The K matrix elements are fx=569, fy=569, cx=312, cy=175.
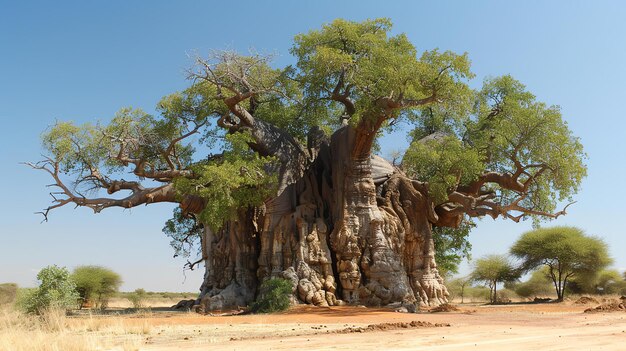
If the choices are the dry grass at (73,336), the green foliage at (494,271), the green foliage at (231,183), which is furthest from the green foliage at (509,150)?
the green foliage at (494,271)

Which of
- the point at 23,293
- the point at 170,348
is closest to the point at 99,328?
the point at 170,348

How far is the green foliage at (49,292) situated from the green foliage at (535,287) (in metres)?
31.6

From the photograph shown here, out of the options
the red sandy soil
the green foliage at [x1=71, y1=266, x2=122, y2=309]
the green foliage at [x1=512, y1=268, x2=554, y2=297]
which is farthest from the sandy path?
the green foliage at [x1=512, y1=268, x2=554, y2=297]

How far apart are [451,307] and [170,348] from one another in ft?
37.5

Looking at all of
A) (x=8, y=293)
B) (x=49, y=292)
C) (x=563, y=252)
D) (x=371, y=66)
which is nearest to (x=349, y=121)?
(x=371, y=66)

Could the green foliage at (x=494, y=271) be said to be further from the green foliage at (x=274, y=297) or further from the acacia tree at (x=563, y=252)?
the green foliage at (x=274, y=297)

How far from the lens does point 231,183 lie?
1563 centimetres

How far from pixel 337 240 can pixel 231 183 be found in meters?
3.98

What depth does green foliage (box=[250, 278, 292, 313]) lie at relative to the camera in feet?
50.6

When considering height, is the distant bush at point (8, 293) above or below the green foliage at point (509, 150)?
below

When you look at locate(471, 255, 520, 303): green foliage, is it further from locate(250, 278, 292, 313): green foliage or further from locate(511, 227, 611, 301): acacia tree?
locate(250, 278, 292, 313): green foliage

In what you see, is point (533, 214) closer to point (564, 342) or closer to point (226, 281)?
point (226, 281)

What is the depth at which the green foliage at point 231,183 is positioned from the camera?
1566 cm

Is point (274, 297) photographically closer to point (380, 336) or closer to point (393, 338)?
point (380, 336)
